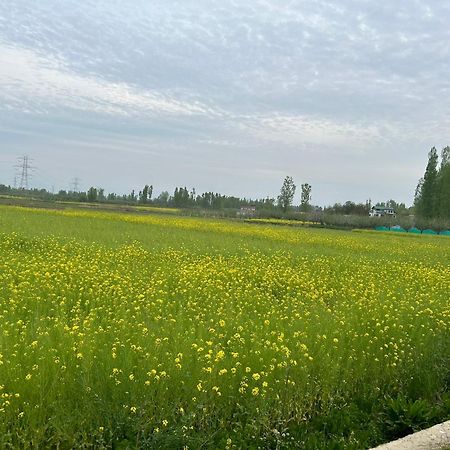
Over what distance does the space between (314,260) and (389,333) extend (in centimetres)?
1017

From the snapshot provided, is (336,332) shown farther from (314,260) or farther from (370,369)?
(314,260)

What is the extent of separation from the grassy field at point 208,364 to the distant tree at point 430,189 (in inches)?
2796

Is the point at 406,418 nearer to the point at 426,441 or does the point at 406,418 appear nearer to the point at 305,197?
the point at 426,441

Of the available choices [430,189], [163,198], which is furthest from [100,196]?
[430,189]

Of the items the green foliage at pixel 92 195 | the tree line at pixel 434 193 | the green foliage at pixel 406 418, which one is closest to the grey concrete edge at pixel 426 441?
the green foliage at pixel 406 418

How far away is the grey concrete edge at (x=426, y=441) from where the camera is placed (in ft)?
14.7

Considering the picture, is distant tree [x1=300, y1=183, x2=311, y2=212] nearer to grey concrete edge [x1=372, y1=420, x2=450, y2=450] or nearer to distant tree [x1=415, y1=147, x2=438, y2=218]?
distant tree [x1=415, y1=147, x2=438, y2=218]

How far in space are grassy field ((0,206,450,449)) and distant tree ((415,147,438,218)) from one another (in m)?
71.0

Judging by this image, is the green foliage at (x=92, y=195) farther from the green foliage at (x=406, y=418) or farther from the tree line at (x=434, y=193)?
the green foliage at (x=406, y=418)

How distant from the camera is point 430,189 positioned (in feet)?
250

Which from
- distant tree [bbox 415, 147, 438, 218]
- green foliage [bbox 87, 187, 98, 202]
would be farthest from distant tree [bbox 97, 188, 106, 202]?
distant tree [bbox 415, 147, 438, 218]

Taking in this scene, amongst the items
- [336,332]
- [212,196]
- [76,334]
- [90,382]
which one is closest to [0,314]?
[76,334]

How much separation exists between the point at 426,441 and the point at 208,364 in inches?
96.2

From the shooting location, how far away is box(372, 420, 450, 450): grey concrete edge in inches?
176
